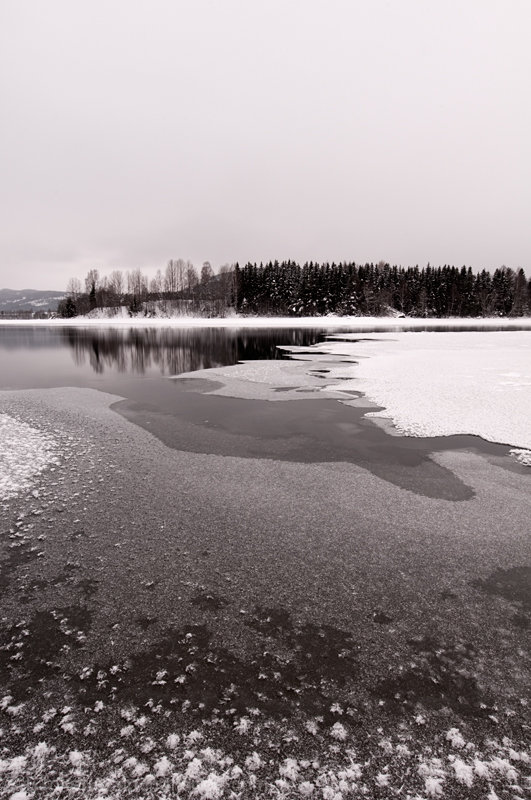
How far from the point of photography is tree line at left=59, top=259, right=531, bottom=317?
11262cm

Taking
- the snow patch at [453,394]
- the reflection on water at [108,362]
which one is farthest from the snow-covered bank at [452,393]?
the reflection on water at [108,362]

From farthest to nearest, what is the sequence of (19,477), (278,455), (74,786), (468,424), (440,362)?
(440,362), (468,424), (278,455), (19,477), (74,786)

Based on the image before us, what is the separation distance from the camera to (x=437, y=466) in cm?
865

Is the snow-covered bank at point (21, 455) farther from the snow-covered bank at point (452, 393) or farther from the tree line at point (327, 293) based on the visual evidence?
the tree line at point (327, 293)

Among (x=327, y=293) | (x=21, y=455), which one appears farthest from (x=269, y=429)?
(x=327, y=293)

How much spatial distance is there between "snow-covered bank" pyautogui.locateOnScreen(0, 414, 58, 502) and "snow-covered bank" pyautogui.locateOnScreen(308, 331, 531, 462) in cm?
881

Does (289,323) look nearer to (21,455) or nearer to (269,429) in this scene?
(269,429)

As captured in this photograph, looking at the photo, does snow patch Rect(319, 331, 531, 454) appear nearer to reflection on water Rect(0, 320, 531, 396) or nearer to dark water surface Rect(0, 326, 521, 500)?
dark water surface Rect(0, 326, 521, 500)

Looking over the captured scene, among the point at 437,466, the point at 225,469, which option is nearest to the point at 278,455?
the point at 225,469

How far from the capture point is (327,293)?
11200cm

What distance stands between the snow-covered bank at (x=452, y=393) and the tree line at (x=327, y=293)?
296ft

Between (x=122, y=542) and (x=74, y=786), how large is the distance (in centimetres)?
311

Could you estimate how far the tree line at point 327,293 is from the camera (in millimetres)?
112625

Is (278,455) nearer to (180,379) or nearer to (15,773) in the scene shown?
(15,773)
